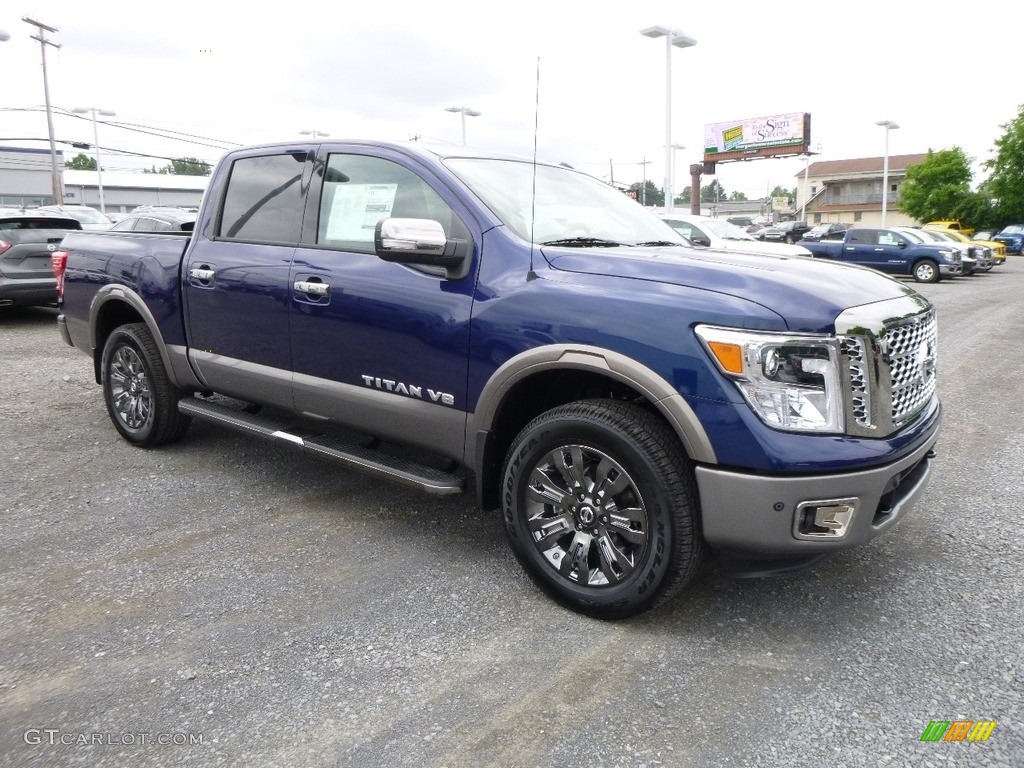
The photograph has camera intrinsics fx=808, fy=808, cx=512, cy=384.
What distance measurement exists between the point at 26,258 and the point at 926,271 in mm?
21289

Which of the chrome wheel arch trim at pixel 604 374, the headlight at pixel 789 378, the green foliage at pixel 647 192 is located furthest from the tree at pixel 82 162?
the headlight at pixel 789 378

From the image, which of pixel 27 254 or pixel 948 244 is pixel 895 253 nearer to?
pixel 948 244

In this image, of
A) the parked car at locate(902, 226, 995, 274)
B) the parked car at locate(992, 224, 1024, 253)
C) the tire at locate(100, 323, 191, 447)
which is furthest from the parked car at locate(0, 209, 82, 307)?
the parked car at locate(992, 224, 1024, 253)

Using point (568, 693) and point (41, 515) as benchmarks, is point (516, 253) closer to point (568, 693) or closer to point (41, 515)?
point (568, 693)

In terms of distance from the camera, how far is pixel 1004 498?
14.7 ft

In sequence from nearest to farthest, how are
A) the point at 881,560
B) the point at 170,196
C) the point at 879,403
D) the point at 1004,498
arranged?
the point at 879,403 < the point at 881,560 < the point at 1004,498 < the point at 170,196

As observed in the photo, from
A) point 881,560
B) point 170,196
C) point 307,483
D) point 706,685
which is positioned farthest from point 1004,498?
point 170,196

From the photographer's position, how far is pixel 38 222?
35.4 ft

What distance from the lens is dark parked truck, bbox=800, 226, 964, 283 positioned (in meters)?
21.8

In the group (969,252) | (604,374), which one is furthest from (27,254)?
(969,252)

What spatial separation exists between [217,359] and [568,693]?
290cm

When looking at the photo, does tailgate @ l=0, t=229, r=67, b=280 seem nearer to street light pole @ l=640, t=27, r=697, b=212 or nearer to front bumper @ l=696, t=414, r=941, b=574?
front bumper @ l=696, t=414, r=941, b=574

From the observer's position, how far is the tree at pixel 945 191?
164ft

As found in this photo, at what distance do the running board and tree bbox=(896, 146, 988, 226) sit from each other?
5524cm
